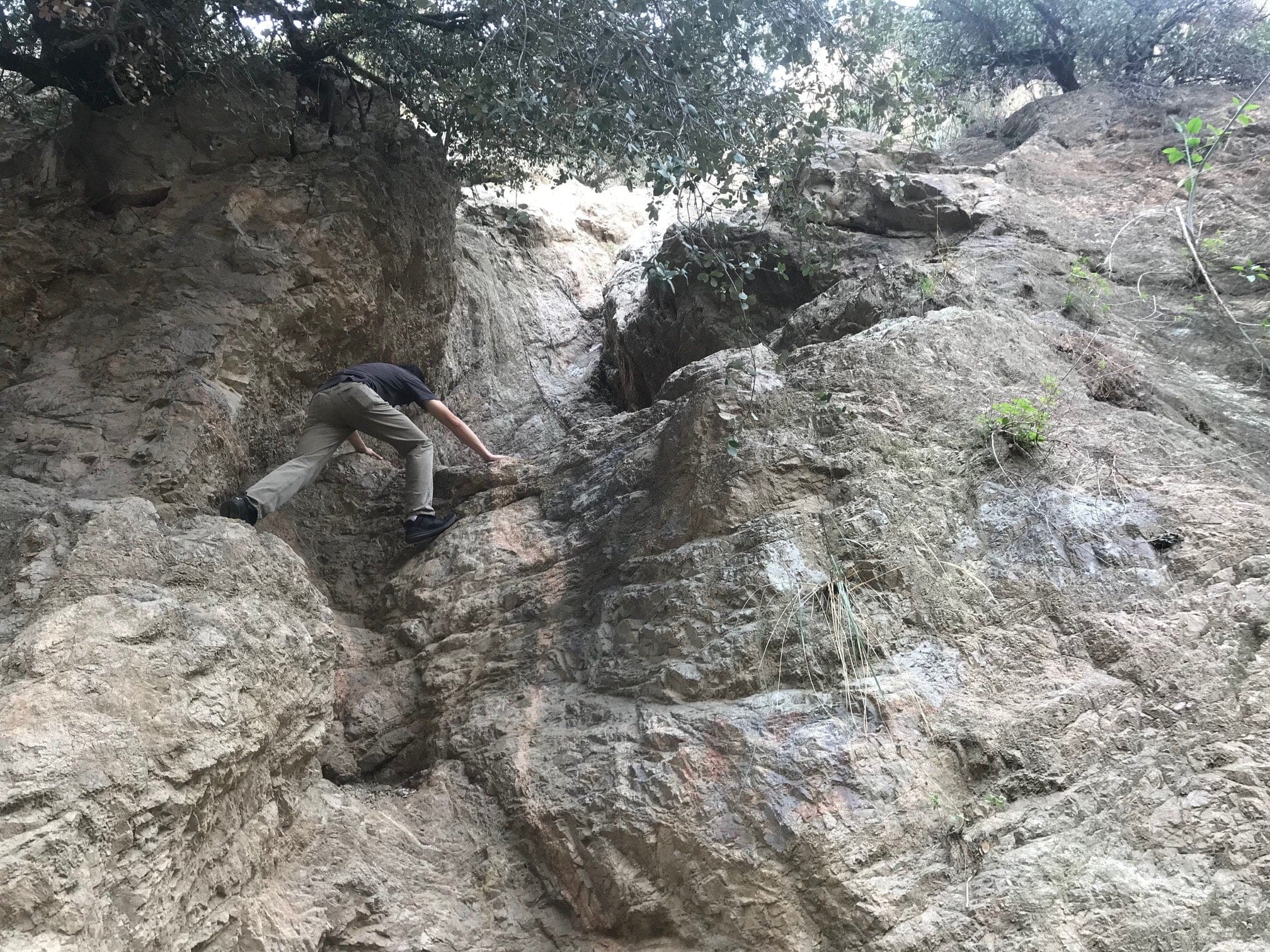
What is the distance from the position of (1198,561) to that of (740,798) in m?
2.32

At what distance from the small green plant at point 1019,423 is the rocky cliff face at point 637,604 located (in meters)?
0.08

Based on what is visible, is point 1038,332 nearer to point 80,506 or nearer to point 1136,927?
point 1136,927

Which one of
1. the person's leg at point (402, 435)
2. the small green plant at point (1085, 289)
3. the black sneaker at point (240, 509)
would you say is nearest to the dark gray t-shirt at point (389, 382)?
the person's leg at point (402, 435)

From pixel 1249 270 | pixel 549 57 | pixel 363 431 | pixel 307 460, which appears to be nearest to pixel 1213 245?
pixel 1249 270

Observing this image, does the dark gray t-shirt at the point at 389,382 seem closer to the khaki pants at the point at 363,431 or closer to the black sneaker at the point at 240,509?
the khaki pants at the point at 363,431

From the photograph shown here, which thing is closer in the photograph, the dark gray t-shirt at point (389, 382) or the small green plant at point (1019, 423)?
the small green plant at point (1019, 423)

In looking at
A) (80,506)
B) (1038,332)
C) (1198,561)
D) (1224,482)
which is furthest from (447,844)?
(1038,332)

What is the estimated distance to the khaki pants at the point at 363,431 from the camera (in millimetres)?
5828

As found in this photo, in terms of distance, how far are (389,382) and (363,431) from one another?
14.4 inches

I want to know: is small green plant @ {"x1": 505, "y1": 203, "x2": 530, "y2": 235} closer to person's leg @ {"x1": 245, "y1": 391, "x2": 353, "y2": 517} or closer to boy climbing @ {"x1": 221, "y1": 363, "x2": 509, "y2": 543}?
boy climbing @ {"x1": 221, "y1": 363, "x2": 509, "y2": 543}

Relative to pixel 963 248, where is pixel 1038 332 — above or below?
below

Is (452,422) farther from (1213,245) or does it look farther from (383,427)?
(1213,245)

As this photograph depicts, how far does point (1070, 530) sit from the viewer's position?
14.4ft

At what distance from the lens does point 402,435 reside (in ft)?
19.6
